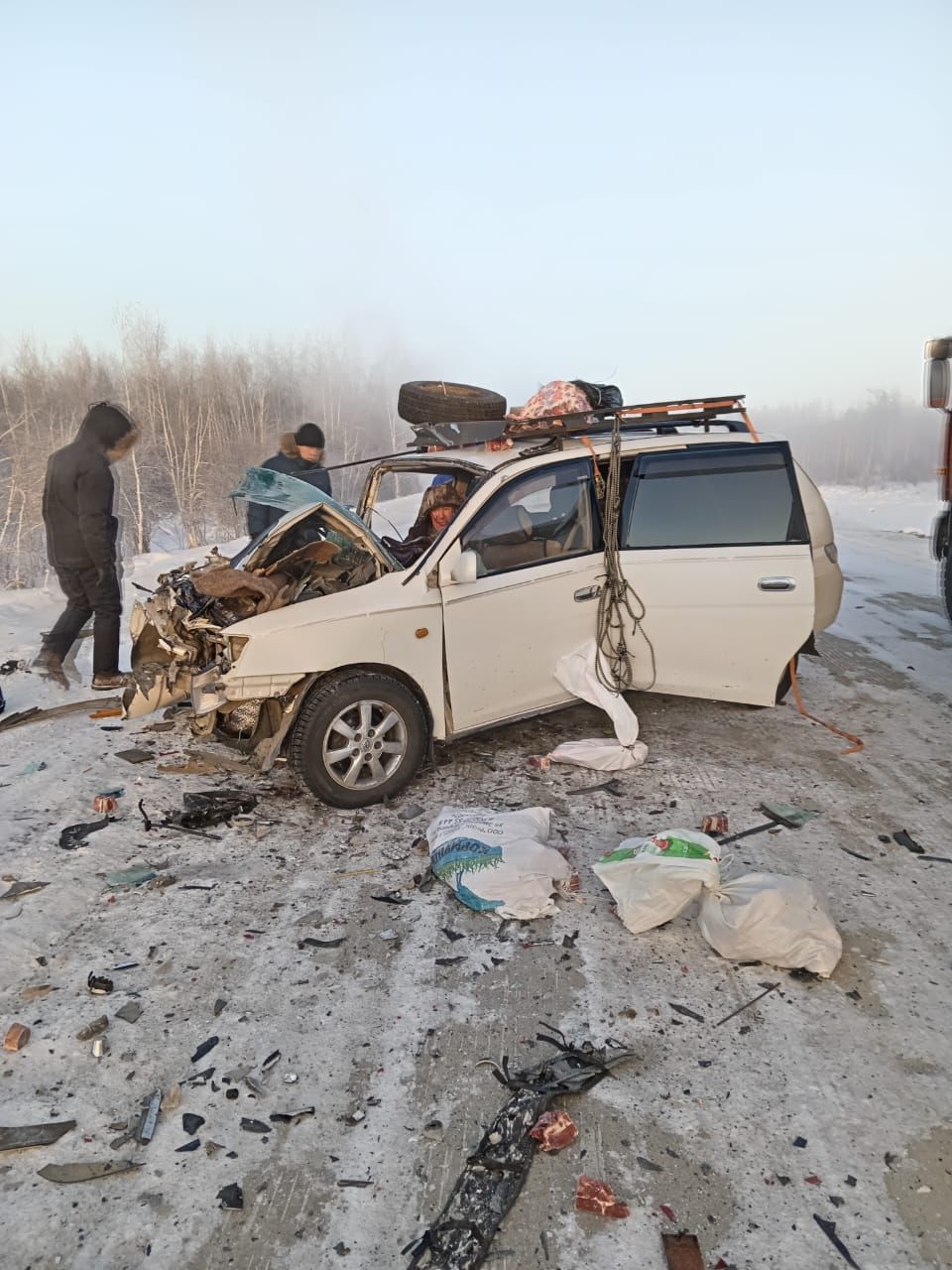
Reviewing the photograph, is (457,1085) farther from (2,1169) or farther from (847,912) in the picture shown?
(847,912)

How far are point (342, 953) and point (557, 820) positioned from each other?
1473 millimetres

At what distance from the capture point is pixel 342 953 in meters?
3.05

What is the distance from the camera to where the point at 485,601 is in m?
4.45

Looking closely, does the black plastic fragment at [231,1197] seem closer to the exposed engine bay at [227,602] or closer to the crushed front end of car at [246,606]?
the crushed front end of car at [246,606]

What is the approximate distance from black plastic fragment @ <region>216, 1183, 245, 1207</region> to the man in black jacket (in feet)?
15.9

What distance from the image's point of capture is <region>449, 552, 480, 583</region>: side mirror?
169 inches

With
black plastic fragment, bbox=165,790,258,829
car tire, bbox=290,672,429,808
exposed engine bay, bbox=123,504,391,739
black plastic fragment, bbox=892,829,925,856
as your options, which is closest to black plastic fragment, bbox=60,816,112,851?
black plastic fragment, bbox=165,790,258,829

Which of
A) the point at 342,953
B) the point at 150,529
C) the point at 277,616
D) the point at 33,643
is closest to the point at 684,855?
the point at 342,953

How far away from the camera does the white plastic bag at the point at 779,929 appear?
2834 millimetres

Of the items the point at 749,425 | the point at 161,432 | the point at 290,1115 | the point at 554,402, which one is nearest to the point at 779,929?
the point at 290,1115

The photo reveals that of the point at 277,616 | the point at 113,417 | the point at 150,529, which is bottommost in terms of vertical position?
the point at 150,529

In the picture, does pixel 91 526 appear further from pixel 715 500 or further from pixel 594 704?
pixel 715 500

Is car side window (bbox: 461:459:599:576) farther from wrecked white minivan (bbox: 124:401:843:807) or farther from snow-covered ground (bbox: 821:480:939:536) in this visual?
snow-covered ground (bbox: 821:480:939:536)

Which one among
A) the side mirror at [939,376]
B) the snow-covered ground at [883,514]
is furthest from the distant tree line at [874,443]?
the side mirror at [939,376]
